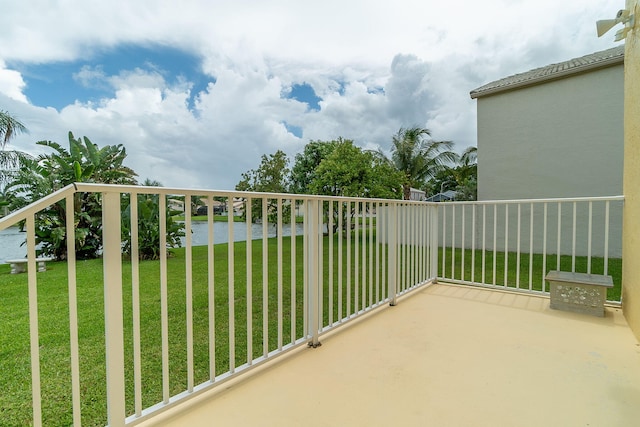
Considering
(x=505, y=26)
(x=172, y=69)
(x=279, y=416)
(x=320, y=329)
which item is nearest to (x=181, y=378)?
(x=279, y=416)

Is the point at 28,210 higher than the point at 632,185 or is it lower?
lower

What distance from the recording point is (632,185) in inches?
105

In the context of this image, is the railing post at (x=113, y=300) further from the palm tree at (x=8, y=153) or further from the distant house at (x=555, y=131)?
A: the palm tree at (x=8, y=153)

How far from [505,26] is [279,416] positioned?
761 cm

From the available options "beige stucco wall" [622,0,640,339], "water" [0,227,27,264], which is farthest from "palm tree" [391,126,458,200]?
"water" [0,227,27,264]

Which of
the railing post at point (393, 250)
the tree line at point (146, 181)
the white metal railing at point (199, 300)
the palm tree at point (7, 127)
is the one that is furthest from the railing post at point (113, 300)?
the palm tree at point (7, 127)

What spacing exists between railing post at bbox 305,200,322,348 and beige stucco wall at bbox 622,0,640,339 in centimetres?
247

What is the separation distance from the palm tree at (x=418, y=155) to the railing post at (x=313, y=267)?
36.8 ft

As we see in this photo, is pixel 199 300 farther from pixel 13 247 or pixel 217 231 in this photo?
pixel 13 247

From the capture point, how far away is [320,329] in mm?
2330

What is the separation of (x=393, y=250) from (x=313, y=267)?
1.21 metres

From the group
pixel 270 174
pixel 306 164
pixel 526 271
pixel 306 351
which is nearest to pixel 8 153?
pixel 270 174

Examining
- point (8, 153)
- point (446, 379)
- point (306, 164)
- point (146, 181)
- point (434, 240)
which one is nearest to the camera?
point (446, 379)

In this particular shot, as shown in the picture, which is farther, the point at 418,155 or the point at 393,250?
the point at 418,155
